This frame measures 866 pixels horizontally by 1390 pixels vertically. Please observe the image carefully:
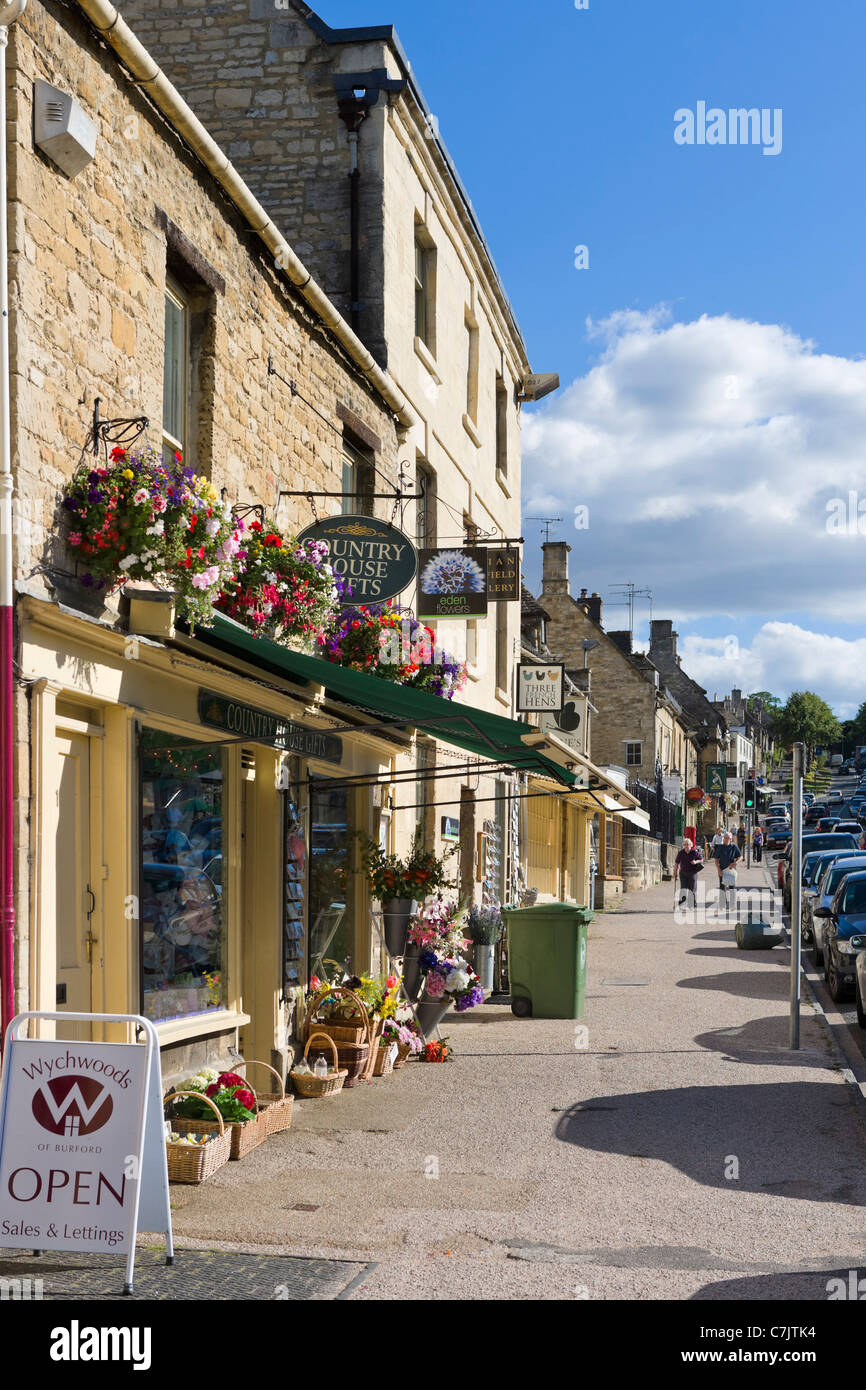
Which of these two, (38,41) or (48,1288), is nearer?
(48,1288)

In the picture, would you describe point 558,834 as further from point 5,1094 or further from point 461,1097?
point 5,1094

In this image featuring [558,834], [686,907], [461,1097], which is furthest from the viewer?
[686,907]

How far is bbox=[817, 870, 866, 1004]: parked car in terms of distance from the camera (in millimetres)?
16031

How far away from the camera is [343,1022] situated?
11016mm

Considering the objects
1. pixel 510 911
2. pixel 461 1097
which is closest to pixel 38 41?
pixel 461 1097

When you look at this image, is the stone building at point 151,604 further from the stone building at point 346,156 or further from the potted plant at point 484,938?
the potted plant at point 484,938

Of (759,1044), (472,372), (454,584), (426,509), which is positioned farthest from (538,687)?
(759,1044)

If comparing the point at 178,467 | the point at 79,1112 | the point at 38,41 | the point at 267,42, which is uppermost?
the point at 267,42

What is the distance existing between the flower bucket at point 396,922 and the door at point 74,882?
5.73 m

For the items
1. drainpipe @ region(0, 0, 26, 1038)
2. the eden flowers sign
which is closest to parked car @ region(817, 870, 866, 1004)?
the eden flowers sign

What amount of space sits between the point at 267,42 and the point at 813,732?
162 m

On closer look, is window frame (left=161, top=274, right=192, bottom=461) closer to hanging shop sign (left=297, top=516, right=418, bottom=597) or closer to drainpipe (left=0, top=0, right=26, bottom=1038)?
hanging shop sign (left=297, top=516, right=418, bottom=597)

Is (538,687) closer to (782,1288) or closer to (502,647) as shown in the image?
(502,647)
